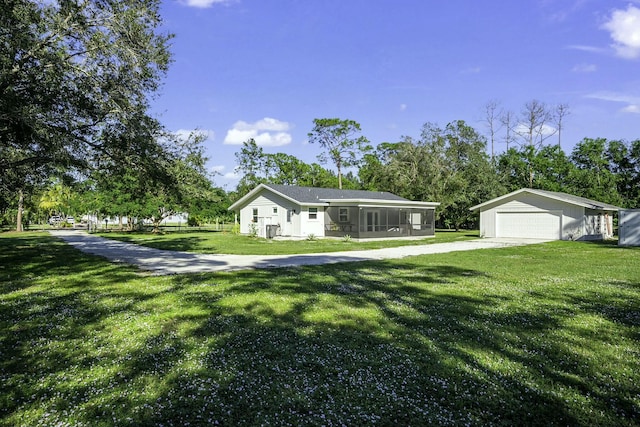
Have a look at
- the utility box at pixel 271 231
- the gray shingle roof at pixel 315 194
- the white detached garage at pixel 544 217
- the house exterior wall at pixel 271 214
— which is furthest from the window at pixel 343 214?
the white detached garage at pixel 544 217

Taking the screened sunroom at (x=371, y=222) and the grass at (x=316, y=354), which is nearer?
the grass at (x=316, y=354)

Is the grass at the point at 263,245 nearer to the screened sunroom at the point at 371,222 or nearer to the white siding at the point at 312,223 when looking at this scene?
the screened sunroom at the point at 371,222

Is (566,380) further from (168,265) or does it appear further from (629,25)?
(629,25)

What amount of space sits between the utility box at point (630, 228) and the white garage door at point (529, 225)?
434 cm

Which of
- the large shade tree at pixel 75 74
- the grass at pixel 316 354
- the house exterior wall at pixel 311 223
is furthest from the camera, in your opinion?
the house exterior wall at pixel 311 223

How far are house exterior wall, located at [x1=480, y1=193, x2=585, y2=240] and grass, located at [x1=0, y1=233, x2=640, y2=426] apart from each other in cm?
1942

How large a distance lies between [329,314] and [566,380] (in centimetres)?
346

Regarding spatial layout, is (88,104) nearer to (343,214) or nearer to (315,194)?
(343,214)

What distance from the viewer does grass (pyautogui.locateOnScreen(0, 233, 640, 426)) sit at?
10.7ft

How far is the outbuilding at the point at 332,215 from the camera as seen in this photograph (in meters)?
26.0

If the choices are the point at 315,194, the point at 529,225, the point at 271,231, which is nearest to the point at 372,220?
the point at 315,194

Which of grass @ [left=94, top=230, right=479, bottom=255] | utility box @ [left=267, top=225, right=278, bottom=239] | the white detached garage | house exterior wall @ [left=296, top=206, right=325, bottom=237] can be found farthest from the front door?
the white detached garage

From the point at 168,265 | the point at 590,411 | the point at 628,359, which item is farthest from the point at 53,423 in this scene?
Result: the point at 168,265

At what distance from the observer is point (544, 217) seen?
26500 millimetres
